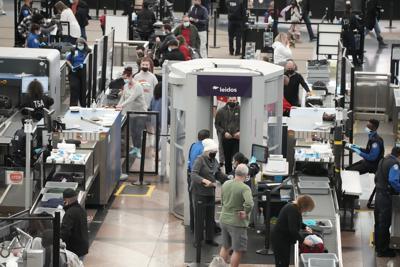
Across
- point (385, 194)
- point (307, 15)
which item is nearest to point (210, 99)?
point (385, 194)

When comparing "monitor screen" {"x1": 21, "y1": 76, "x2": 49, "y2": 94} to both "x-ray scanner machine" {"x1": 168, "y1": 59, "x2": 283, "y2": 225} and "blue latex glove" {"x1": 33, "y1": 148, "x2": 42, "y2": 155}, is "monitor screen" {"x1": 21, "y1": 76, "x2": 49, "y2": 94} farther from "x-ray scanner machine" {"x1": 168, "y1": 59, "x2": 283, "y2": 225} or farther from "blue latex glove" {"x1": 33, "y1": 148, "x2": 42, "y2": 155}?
"x-ray scanner machine" {"x1": 168, "y1": 59, "x2": 283, "y2": 225}

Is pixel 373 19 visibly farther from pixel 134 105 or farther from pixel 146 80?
pixel 134 105

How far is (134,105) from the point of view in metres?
26.8

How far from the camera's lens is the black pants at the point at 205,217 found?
20516mm

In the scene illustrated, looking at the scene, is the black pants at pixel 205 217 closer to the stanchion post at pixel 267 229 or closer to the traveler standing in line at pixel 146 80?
the stanchion post at pixel 267 229

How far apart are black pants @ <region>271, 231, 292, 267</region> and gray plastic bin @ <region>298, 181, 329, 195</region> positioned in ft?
8.35

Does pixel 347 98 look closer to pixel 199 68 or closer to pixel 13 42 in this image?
pixel 199 68

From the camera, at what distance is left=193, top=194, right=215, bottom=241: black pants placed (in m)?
20.5

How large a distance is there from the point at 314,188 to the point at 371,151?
254 cm

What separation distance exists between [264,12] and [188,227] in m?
23.6

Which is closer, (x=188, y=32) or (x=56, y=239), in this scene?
(x=56, y=239)

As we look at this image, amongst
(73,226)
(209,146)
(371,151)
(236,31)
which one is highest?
(236,31)

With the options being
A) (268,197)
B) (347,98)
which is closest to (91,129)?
(268,197)

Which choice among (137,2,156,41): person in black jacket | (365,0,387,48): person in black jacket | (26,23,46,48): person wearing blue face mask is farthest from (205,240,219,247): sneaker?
(365,0,387,48): person in black jacket
